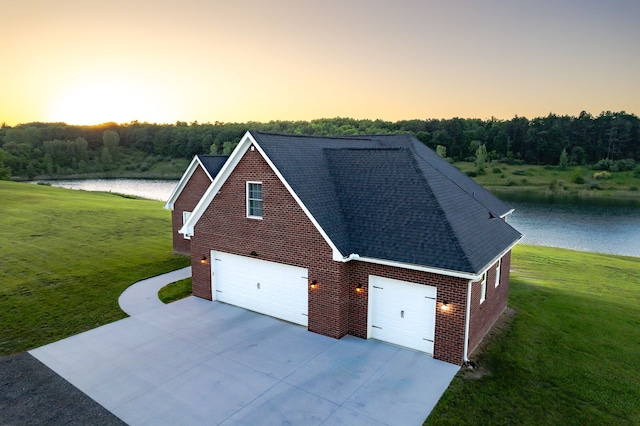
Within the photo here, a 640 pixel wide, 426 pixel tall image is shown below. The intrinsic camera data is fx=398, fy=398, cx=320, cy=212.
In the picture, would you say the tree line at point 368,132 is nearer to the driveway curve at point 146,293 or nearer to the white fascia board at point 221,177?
the driveway curve at point 146,293

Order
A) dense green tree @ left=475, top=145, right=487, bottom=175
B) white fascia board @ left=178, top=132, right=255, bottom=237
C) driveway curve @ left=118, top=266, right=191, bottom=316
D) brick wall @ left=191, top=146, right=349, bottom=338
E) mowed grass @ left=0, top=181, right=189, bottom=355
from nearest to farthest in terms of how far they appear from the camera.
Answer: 1. brick wall @ left=191, top=146, right=349, bottom=338
2. white fascia board @ left=178, top=132, right=255, bottom=237
3. mowed grass @ left=0, top=181, right=189, bottom=355
4. driveway curve @ left=118, top=266, right=191, bottom=316
5. dense green tree @ left=475, top=145, right=487, bottom=175

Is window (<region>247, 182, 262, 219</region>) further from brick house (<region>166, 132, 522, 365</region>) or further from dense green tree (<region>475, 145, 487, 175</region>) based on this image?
dense green tree (<region>475, 145, 487, 175</region>)

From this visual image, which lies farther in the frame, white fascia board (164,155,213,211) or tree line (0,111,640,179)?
tree line (0,111,640,179)

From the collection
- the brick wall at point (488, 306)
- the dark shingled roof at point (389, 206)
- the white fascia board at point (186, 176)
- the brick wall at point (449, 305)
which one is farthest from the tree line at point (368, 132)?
the brick wall at point (449, 305)

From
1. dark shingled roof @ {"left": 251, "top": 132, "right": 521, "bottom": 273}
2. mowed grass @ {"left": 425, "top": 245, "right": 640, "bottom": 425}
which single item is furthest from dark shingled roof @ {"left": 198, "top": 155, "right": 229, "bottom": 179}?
mowed grass @ {"left": 425, "top": 245, "right": 640, "bottom": 425}

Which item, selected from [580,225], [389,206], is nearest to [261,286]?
[389,206]

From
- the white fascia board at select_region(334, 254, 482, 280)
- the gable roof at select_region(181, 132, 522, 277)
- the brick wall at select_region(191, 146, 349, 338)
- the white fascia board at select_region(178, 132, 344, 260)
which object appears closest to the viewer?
the white fascia board at select_region(334, 254, 482, 280)

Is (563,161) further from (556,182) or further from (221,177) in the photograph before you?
(221,177)
